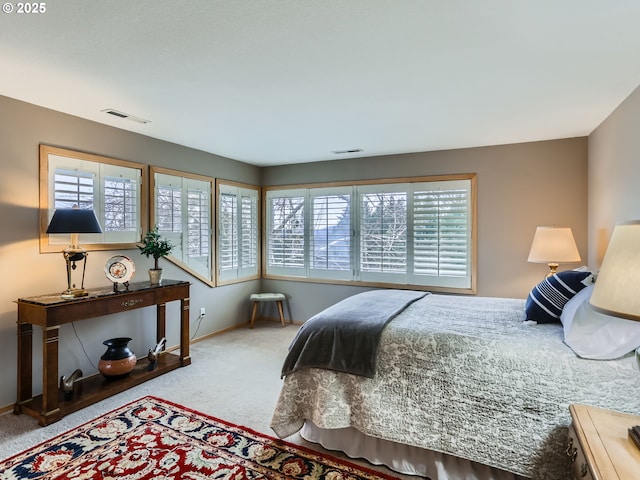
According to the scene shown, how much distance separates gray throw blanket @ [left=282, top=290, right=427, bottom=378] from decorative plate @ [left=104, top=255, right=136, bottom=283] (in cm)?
188

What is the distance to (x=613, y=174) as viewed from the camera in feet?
10.2

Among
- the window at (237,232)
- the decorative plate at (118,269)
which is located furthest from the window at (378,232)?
the decorative plate at (118,269)

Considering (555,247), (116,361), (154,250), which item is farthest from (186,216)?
(555,247)

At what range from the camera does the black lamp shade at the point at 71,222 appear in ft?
9.16

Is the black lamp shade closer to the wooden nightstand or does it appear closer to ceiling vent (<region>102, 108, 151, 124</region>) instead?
ceiling vent (<region>102, 108, 151, 124</region>)

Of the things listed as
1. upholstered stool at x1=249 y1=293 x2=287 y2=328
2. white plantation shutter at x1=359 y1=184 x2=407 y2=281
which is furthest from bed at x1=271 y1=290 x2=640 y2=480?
upholstered stool at x1=249 y1=293 x2=287 y2=328

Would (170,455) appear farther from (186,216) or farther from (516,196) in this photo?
(516,196)

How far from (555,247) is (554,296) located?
1.38m

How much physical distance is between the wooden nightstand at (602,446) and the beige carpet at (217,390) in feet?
3.38

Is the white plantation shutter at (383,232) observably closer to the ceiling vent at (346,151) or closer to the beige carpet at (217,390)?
the ceiling vent at (346,151)

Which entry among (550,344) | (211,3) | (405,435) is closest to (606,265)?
(550,344)

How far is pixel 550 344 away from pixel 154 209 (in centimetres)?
383

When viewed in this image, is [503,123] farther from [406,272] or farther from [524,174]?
[406,272]

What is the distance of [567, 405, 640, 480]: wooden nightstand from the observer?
115 cm
